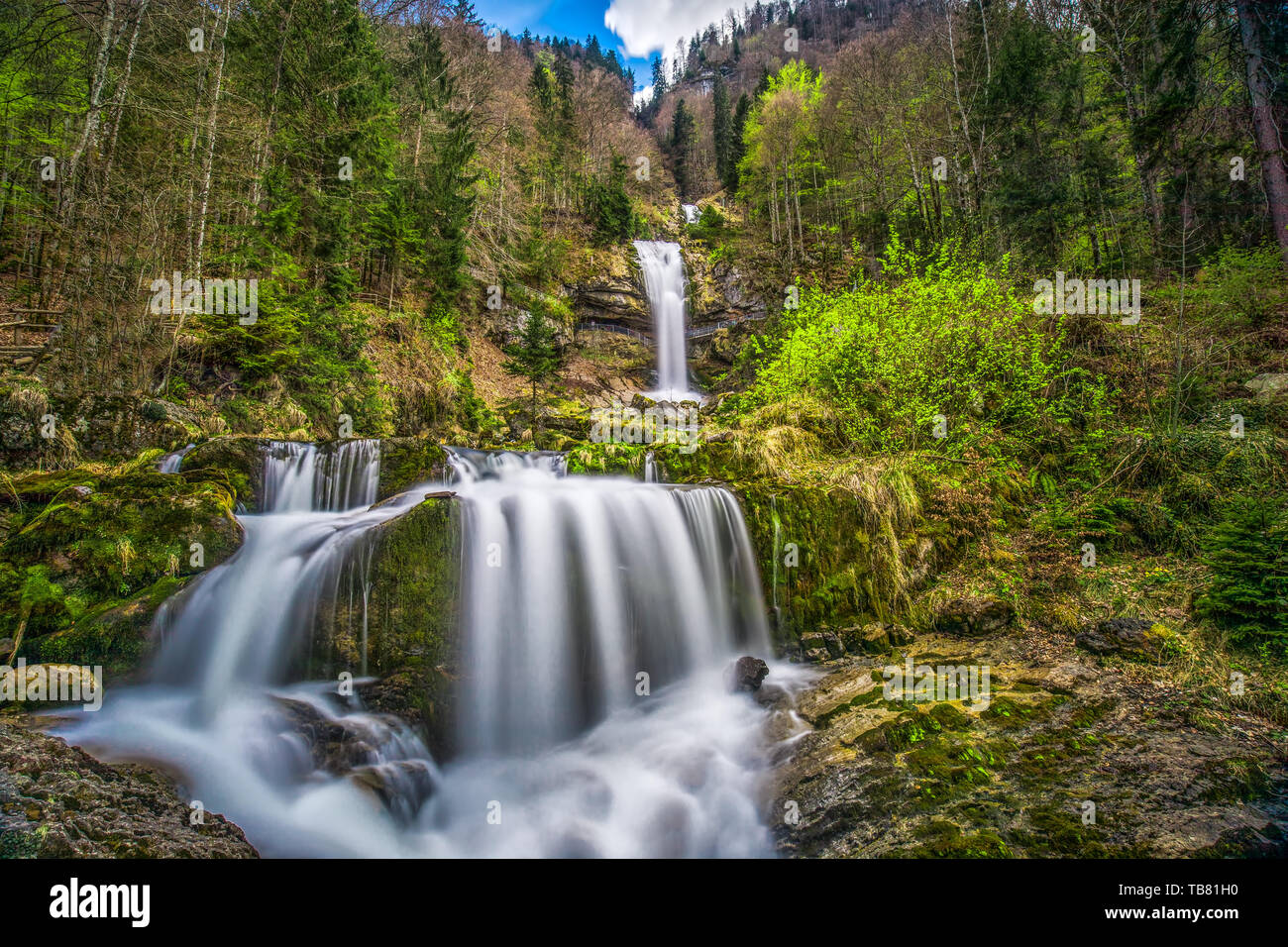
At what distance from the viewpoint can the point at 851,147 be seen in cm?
2420

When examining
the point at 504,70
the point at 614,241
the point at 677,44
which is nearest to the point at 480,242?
the point at 614,241

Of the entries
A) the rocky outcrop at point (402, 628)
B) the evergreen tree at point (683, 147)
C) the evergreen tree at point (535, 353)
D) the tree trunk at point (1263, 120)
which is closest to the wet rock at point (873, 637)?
the rocky outcrop at point (402, 628)

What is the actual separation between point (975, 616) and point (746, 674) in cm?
284

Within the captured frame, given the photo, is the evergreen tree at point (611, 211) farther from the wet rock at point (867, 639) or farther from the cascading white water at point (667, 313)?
the wet rock at point (867, 639)

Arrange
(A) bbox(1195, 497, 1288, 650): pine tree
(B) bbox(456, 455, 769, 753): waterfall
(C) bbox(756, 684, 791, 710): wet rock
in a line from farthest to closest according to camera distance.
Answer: (B) bbox(456, 455, 769, 753): waterfall, (C) bbox(756, 684, 791, 710): wet rock, (A) bbox(1195, 497, 1288, 650): pine tree

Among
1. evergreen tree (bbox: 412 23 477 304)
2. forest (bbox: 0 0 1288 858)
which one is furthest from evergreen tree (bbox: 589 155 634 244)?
forest (bbox: 0 0 1288 858)

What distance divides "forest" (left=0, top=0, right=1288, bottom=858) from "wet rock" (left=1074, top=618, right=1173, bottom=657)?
0.11ft

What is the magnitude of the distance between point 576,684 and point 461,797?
5.12 ft

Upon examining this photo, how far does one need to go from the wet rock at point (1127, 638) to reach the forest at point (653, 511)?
0.03m

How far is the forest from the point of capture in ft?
12.2

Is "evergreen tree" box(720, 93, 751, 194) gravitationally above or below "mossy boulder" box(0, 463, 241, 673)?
above

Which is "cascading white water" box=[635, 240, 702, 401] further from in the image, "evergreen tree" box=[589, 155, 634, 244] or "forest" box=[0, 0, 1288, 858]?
"forest" box=[0, 0, 1288, 858]

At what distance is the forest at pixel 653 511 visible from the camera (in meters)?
3.71

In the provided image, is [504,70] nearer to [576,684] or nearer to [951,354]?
[951,354]
